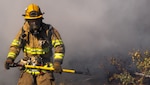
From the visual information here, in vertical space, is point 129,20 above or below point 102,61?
above

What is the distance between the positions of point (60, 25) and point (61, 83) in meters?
3.94

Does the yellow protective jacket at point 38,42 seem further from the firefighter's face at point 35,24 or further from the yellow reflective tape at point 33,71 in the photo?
the yellow reflective tape at point 33,71

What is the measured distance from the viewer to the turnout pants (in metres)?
6.93

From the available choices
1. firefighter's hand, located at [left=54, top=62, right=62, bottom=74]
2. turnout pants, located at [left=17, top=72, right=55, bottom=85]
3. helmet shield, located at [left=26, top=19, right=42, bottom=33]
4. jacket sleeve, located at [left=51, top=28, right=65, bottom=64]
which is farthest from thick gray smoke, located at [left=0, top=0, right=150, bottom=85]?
firefighter's hand, located at [left=54, top=62, right=62, bottom=74]

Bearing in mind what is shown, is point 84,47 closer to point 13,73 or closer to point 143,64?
point 13,73

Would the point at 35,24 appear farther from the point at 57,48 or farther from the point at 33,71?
the point at 33,71

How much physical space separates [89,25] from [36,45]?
715cm

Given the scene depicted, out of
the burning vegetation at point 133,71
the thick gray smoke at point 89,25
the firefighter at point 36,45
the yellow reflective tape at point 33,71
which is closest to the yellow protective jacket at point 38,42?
the firefighter at point 36,45

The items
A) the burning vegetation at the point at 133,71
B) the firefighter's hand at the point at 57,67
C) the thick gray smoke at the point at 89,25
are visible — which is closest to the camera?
the firefighter's hand at the point at 57,67

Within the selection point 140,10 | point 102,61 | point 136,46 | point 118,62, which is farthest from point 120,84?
point 140,10

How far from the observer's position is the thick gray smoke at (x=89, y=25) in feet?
41.9

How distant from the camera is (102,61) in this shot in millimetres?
11758

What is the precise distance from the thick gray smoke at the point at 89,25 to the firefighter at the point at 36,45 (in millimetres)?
5093

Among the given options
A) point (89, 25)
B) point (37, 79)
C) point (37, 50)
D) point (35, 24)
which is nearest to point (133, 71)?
point (89, 25)
